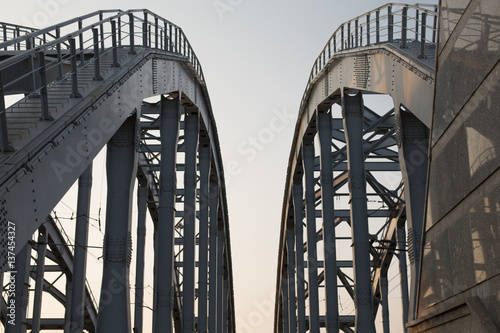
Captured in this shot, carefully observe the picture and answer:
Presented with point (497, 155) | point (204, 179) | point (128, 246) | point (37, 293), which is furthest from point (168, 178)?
point (497, 155)

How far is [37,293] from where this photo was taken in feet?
81.4

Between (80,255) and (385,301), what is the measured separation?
21312 millimetres

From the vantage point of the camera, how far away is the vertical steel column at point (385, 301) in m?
35.4

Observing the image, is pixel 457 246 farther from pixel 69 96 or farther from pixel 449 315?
pixel 69 96

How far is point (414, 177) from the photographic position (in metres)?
15.8

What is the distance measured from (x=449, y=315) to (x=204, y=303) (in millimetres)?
18192

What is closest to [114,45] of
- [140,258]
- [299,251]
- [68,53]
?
[68,53]

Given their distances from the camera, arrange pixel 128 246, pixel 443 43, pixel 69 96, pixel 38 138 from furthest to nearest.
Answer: pixel 128 246 < pixel 69 96 < pixel 443 43 < pixel 38 138

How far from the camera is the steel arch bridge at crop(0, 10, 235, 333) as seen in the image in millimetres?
9398

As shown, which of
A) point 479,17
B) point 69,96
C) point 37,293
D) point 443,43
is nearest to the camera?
point 479,17

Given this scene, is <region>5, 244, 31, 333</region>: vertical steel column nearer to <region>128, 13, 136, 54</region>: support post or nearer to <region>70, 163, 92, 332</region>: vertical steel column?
<region>70, 163, 92, 332</region>: vertical steel column

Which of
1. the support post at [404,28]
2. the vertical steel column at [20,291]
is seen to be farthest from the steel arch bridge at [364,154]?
the vertical steel column at [20,291]

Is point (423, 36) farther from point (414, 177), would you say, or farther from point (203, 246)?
point (203, 246)

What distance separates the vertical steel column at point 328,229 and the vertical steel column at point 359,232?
329 centimetres
